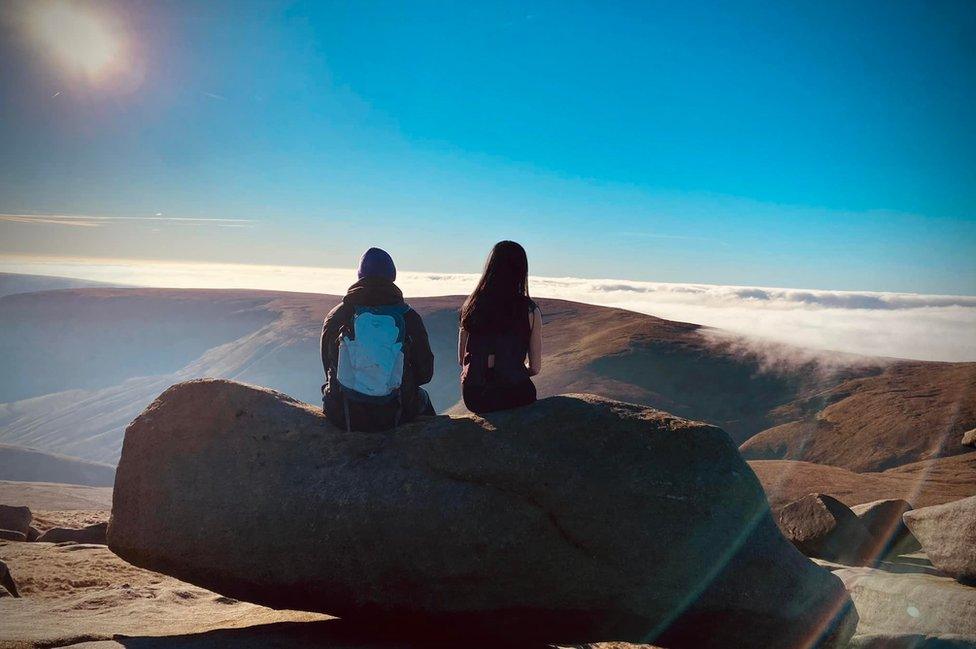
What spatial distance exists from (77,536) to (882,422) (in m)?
33.2

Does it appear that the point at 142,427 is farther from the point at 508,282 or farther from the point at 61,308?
the point at 61,308

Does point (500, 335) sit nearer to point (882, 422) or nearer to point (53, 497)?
point (882, 422)

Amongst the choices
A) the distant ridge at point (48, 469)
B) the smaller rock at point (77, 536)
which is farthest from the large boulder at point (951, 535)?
the distant ridge at point (48, 469)

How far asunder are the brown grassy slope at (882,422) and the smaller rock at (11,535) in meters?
29.0

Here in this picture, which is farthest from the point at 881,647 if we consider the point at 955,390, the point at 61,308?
the point at 61,308

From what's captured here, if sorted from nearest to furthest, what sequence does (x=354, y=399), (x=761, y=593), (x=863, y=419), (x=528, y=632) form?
(x=761, y=593) → (x=528, y=632) → (x=354, y=399) → (x=863, y=419)

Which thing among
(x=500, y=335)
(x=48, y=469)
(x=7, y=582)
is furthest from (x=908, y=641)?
(x=48, y=469)

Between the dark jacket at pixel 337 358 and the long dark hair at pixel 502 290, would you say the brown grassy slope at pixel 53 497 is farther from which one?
the long dark hair at pixel 502 290

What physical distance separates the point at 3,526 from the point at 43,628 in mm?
8520

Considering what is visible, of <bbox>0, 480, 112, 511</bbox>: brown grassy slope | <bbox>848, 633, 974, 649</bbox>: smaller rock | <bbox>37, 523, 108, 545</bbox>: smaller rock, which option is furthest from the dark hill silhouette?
<bbox>37, 523, 108, 545</bbox>: smaller rock

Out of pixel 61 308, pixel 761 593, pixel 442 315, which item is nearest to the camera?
pixel 761 593

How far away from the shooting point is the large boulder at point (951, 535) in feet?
25.9

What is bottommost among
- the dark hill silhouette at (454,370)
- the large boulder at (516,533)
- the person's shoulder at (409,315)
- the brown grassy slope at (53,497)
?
the brown grassy slope at (53,497)

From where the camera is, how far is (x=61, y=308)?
99.7 metres
